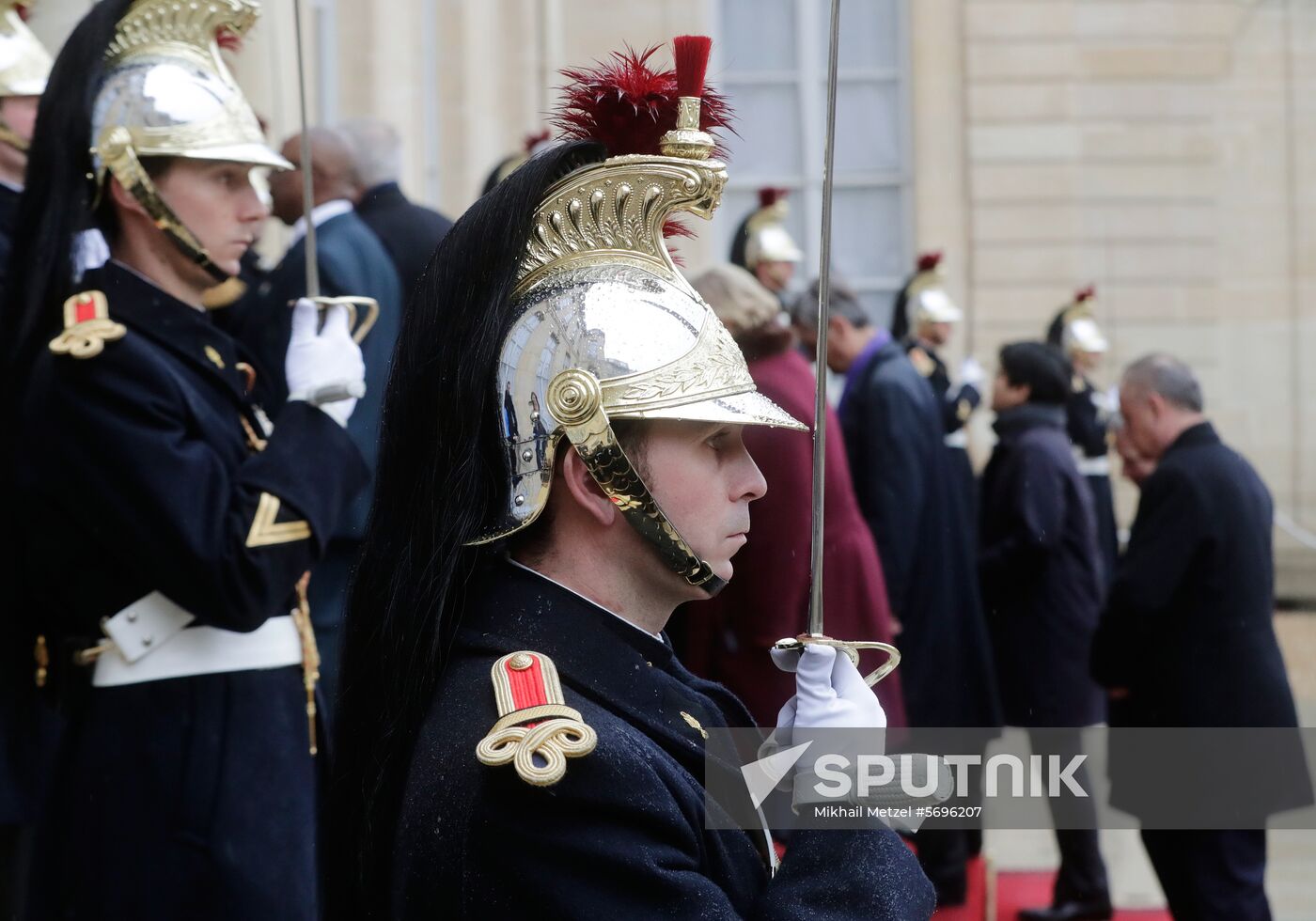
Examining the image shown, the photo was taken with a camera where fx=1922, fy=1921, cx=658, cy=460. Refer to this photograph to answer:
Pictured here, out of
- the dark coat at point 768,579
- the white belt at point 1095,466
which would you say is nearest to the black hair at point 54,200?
the dark coat at point 768,579

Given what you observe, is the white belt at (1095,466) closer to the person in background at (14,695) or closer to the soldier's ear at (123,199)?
the person in background at (14,695)

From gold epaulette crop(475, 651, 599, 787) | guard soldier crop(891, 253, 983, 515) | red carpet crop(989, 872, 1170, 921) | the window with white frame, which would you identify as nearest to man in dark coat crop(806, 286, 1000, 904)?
red carpet crop(989, 872, 1170, 921)

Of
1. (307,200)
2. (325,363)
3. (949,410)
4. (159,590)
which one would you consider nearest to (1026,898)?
(949,410)

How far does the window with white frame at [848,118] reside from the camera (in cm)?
1597

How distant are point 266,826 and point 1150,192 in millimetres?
13867

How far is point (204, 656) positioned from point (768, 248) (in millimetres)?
4281

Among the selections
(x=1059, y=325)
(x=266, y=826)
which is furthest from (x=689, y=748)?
(x=1059, y=325)

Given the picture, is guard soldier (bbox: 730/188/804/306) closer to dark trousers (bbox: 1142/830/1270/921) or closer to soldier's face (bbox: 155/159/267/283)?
dark trousers (bbox: 1142/830/1270/921)

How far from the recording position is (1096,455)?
10.3 metres

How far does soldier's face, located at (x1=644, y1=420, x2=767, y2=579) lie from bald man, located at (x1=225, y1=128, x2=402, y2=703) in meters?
2.18

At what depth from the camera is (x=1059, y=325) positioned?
43.7 feet

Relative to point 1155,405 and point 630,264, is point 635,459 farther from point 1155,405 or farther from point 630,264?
point 1155,405

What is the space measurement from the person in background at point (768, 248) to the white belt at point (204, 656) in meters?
3.47

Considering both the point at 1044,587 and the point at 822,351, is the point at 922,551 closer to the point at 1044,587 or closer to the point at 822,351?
the point at 1044,587
